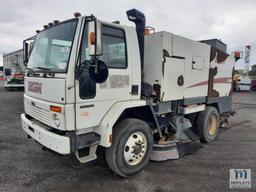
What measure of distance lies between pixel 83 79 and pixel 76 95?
0.77ft

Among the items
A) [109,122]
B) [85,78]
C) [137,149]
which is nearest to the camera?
[85,78]

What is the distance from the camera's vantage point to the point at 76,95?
8.45 ft

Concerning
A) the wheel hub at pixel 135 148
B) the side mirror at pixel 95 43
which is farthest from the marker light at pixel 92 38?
the wheel hub at pixel 135 148

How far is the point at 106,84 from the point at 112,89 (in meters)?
0.14

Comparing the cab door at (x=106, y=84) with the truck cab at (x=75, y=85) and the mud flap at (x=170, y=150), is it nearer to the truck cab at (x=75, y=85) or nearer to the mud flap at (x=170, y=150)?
the truck cab at (x=75, y=85)

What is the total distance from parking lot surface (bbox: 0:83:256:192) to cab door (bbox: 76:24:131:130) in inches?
40.2

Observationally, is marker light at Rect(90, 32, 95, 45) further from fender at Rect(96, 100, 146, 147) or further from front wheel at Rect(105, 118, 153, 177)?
front wheel at Rect(105, 118, 153, 177)

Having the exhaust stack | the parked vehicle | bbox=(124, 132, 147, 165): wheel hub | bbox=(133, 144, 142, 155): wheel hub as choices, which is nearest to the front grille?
bbox=(124, 132, 147, 165): wheel hub

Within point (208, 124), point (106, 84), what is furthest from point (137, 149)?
point (208, 124)

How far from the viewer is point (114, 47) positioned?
2967mm

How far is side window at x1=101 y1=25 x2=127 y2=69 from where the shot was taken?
285 centimetres

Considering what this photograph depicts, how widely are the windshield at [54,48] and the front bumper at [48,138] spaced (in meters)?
0.87

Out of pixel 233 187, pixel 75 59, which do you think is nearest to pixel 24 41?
pixel 75 59

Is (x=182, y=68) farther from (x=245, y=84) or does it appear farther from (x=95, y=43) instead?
(x=245, y=84)
